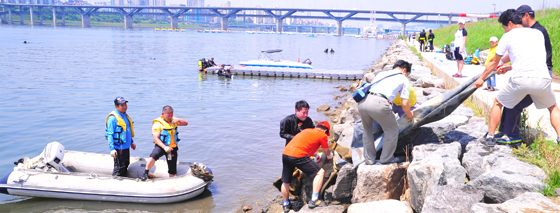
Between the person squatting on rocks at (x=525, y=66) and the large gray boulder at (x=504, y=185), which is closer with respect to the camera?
the large gray boulder at (x=504, y=185)

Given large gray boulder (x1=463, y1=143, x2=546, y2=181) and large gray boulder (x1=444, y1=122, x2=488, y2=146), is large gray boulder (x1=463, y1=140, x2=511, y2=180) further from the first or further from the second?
large gray boulder (x1=444, y1=122, x2=488, y2=146)

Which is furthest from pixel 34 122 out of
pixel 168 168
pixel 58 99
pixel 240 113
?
pixel 168 168

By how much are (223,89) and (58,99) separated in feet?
27.4

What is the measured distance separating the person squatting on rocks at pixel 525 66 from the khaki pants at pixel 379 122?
1486mm

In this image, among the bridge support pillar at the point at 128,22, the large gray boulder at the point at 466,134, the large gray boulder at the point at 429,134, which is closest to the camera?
the large gray boulder at the point at 466,134

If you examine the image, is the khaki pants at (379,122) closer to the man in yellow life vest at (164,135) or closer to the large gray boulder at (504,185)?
the large gray boulder at (504,185)

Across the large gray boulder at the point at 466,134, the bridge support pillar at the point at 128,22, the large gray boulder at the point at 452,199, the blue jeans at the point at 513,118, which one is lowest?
the large gray boulder at the point at 452,199

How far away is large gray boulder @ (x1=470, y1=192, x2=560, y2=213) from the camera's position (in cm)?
401

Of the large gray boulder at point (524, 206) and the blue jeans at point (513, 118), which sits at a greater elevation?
the blue jeans at point (513, 118)

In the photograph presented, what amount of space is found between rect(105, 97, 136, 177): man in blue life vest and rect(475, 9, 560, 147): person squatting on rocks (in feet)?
20.6

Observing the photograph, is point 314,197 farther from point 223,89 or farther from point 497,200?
point 223,89

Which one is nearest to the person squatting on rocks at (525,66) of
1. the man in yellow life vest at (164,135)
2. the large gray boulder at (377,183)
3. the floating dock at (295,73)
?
the large gray boulder at (377,183)

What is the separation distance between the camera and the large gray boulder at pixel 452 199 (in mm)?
4508

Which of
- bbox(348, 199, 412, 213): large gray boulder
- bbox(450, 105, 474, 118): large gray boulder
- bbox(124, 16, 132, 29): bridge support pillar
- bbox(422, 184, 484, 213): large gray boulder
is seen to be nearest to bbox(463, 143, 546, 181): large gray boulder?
bbox(422, 184, 484, 213): large gray boulder
